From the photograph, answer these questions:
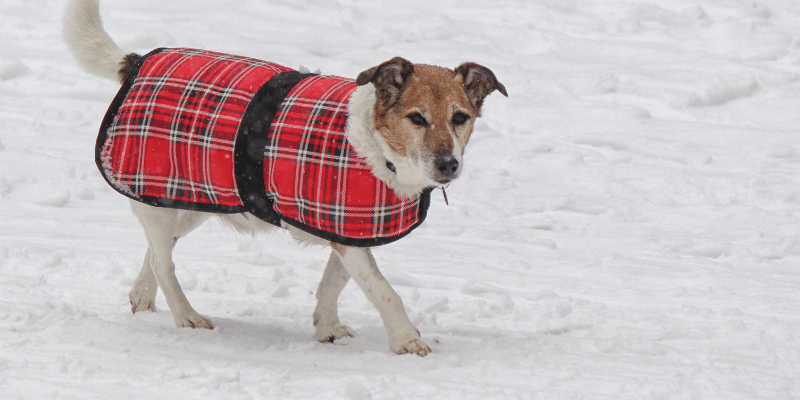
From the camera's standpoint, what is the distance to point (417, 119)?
150 inches

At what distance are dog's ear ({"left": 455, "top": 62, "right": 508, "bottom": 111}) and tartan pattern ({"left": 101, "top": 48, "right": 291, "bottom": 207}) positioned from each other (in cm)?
105

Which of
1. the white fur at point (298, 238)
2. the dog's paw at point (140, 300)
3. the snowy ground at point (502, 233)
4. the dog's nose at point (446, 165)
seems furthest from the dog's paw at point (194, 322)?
the dog's nose at point (446, 165)

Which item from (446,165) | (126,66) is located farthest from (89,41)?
(446,165)

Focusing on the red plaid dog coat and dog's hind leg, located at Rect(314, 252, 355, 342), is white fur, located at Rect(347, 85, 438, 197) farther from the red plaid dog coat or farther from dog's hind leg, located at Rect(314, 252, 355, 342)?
dog's hind leg, located at Rect(314, 252, 355, 342)

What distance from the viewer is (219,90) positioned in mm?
4133

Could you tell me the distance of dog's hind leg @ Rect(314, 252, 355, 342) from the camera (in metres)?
4.26

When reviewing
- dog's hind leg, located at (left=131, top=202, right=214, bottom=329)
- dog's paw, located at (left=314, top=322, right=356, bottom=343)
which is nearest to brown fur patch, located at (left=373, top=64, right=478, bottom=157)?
dog's paw, located at (left=314, top=322, right=356, bottom=343)

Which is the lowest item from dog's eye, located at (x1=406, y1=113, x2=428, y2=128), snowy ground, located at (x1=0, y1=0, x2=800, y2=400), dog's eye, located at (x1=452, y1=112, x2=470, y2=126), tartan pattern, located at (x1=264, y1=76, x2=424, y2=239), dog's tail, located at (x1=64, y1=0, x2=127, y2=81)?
snowy ground, located at (x1=0, y1=0, x2=800, y2=400)

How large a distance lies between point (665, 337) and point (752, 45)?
753cm

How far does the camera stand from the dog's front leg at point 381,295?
3.99 meters

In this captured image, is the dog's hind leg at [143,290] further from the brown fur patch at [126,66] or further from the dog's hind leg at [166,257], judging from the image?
the brown fur patch at [126,66]

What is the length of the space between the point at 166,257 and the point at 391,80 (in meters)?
1.68

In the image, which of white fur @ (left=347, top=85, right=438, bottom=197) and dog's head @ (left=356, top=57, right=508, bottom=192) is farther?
white fur @ (left=347, top=85, right=438, bottom=197)

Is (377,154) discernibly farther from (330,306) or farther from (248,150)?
(330,306)
